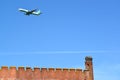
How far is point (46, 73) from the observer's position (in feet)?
108

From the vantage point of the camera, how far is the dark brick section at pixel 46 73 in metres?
31.7

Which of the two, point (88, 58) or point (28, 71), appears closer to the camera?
point (28, 71)

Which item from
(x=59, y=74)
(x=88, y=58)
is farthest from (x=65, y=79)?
(x=88, y=58)

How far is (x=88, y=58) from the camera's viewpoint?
3462 cm

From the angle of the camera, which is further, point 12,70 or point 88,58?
point 88,58

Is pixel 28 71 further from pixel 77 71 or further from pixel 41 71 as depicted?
pixel 77 71

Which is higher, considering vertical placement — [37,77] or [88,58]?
[88,58]

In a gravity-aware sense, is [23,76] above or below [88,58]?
below

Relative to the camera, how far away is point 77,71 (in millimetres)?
33750

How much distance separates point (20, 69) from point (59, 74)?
11.8ft

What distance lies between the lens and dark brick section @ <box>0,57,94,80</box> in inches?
1249

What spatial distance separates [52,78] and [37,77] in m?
1.36

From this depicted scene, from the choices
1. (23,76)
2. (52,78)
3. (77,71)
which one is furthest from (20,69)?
(77,71)

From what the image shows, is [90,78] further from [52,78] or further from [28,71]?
[28,71]
